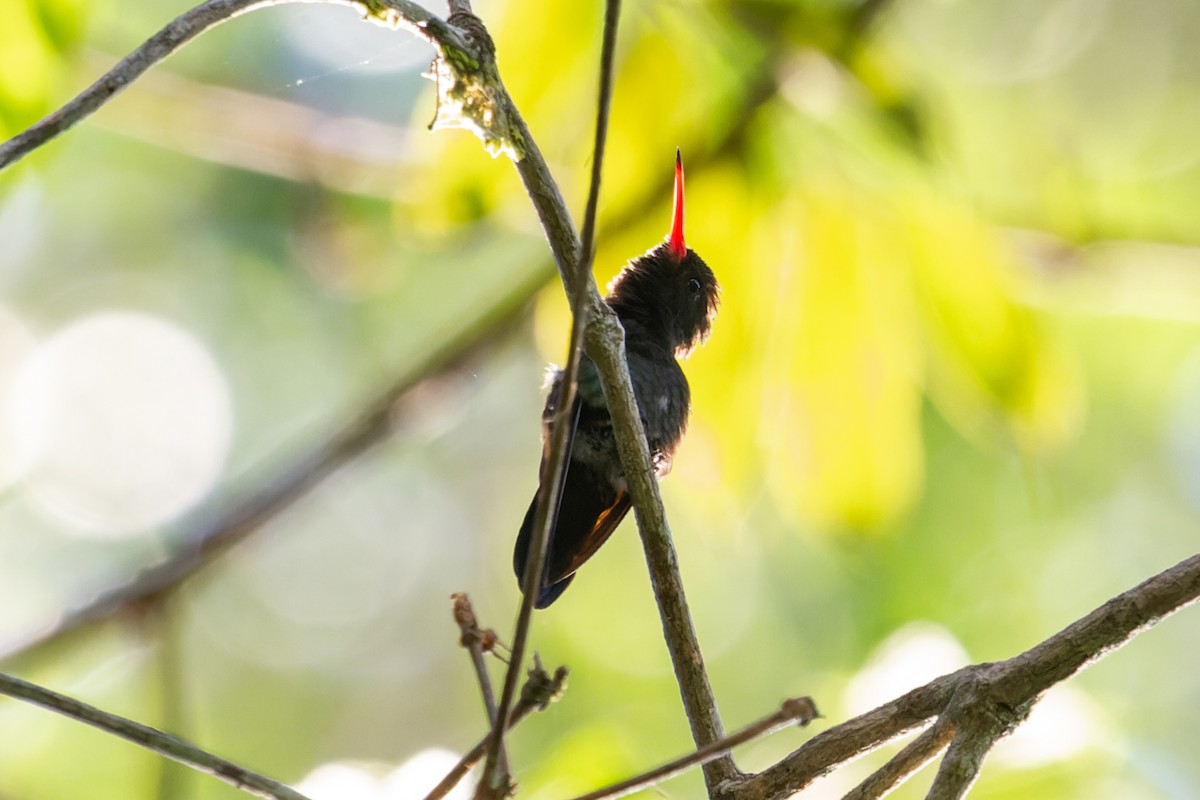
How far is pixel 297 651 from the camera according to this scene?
8680 millimetres

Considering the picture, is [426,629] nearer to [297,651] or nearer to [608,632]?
[297,651]

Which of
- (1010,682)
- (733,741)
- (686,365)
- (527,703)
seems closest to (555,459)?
(527,703)

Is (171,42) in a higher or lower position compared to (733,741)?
higher

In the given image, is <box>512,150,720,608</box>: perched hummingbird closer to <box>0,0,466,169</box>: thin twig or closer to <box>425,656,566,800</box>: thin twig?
<box>0,0,466,169</box>: thin twig

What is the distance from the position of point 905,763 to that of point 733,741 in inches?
10.0

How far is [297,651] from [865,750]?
7.76 meters

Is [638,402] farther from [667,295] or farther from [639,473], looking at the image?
[639,473]

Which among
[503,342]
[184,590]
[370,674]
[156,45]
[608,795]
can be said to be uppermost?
[370,674]

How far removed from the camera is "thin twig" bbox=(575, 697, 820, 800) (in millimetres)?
1223

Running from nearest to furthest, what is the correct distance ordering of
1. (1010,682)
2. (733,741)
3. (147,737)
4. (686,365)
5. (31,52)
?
(147,737)
(733,741)
(1010,682)
(31,52)
(686,365)

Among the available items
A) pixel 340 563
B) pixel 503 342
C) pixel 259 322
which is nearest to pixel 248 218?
pixel 259 322

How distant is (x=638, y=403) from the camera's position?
3.22 meters

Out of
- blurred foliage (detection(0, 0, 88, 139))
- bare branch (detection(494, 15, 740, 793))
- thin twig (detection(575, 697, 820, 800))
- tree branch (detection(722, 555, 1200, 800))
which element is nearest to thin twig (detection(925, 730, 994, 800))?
tree branch (detection(722, 555, 1200, 800))

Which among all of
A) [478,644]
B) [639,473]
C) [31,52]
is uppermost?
[31,52]
